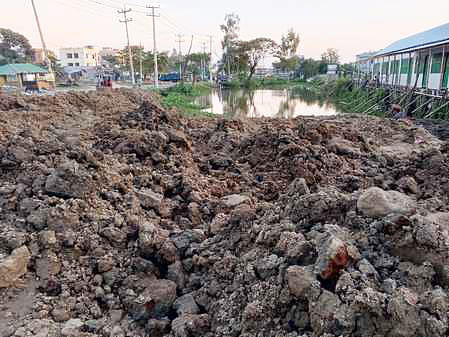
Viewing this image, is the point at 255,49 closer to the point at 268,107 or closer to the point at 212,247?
the point at 268,107

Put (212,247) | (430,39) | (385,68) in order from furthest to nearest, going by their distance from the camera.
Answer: (385,68) → (430,39) → (212,247)

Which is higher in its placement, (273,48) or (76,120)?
(273,48)

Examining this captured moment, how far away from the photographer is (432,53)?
56.1 ft

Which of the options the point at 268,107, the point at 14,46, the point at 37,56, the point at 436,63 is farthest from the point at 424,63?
the point at 37,56

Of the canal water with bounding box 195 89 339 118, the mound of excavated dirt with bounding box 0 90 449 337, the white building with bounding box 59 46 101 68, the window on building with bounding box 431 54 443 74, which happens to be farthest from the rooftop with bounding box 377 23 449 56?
the white building with bounding box 59 46 101 68

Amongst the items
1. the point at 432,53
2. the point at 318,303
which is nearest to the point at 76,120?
the point at 318,303

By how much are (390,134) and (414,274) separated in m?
8.83

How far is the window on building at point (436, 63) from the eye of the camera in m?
16.0

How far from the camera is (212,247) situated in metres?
3.56

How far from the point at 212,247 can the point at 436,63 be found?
1721cm

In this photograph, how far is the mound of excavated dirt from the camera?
7.81 feet

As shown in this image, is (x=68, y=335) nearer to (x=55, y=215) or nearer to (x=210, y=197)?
(x=55, y=215)

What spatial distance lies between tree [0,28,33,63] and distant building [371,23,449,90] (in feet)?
155

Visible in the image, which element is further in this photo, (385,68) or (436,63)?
(385,68)
